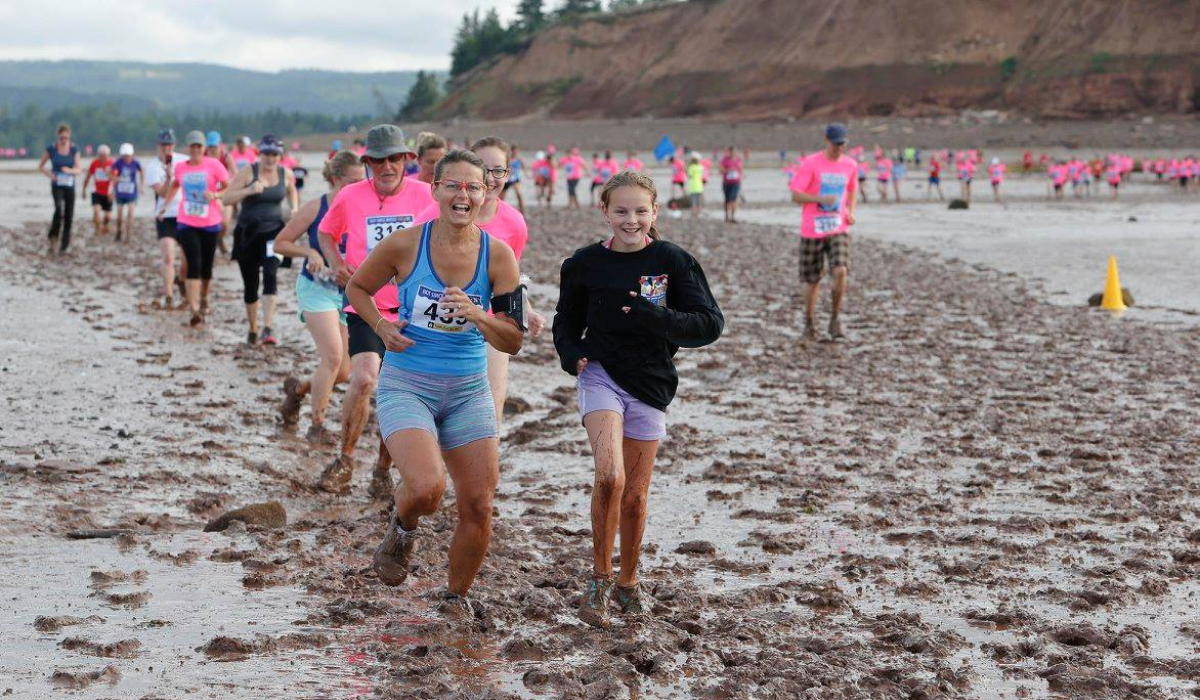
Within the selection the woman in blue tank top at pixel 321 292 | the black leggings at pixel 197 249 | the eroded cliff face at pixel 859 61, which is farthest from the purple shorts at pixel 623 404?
the eroded cliff face at pixel 859 61

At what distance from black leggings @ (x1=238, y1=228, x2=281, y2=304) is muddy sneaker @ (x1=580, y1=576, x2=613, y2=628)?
7003mm

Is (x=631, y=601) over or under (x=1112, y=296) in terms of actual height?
under

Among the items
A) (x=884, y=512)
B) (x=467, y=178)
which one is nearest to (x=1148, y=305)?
(x=884, y=512)

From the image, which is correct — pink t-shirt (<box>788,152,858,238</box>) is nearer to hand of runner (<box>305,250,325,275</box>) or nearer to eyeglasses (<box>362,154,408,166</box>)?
hand of runner (<box>305,250,325,275</box>)

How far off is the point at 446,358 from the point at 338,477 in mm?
2444

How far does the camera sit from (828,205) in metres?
12.4

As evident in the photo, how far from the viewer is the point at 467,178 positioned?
504 centimetres

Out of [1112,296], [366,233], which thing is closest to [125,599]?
[366,233]

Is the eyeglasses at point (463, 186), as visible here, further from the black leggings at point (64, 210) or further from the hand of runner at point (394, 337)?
the black leggings at point (64, 210)

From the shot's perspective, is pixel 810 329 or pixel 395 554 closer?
pixel 395 554

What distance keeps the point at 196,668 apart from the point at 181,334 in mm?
8536

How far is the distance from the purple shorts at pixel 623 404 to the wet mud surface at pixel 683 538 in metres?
0.71

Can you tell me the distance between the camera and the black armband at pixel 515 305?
496cm

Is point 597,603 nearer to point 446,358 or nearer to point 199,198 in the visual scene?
point 446,358
